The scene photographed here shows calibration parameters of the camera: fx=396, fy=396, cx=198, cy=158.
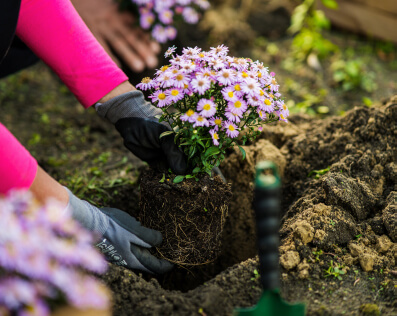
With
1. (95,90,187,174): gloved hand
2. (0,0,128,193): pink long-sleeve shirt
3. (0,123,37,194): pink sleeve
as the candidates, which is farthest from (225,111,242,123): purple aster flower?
(0,123,37,194): pink sleeve

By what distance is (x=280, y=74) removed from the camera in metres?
3.81

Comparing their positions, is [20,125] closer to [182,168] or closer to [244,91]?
[182,168]

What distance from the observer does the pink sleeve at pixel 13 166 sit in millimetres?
1414

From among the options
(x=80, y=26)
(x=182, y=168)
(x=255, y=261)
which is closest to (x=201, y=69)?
(x=182, y=168)

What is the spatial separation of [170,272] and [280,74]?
2.44m

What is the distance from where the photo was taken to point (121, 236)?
1726 mm

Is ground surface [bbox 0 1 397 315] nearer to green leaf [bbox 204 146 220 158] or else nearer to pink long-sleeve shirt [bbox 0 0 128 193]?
green leaf [bbox 204 146 220 158]

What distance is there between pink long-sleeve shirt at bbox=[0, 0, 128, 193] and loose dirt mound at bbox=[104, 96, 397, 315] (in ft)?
2.82

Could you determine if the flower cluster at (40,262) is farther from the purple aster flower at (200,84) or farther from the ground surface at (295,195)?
the purple aster flower at (200,84)

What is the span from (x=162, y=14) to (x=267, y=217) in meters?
2.31

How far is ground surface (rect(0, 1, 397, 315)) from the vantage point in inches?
61.5

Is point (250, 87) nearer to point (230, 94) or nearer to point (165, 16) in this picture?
point (230, 94)

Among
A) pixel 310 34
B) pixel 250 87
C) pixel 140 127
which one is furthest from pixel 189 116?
pixel 310 34

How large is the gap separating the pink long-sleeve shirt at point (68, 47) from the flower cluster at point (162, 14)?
115cm
